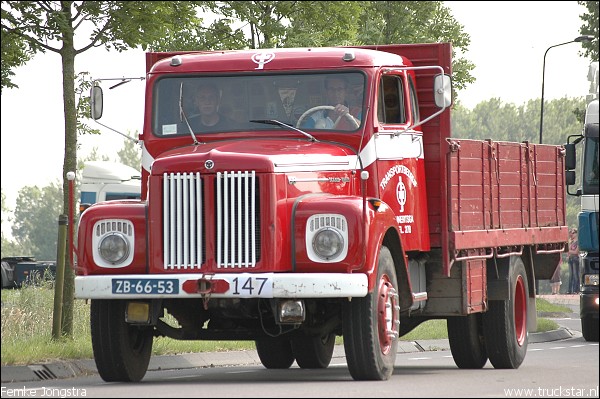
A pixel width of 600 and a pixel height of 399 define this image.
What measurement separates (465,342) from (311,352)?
1776 mm

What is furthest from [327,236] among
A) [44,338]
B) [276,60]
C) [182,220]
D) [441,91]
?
[44,338]

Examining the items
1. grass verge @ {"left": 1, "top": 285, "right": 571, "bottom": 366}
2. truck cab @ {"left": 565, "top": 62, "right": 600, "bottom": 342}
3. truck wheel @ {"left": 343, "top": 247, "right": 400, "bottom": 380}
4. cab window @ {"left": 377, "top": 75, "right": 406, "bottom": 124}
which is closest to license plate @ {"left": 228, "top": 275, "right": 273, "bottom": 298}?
truck wheel @ {"left": 343, "top": 247, "right": 400, "bottom": 380}

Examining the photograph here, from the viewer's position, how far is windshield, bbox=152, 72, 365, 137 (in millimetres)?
14555

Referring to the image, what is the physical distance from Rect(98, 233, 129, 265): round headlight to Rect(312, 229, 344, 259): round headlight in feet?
5.66

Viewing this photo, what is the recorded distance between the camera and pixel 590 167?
24172 millimetres

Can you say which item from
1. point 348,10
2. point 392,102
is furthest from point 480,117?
point 392,102

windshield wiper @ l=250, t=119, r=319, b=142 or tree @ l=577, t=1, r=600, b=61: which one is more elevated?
tree @ l=577, t=1, r=600, b=61

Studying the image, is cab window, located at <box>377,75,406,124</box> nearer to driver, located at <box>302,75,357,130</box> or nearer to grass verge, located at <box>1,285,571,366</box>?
driver, located at <box>302,75,357,130</box>

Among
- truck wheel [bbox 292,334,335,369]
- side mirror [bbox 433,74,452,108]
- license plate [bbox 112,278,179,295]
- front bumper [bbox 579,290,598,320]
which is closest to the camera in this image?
license plate [bbox 112,278,179,295]

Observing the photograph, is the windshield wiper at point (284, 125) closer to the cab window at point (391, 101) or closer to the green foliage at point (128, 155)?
the cab window at point (391, 101)

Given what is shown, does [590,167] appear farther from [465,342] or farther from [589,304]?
[465,342]

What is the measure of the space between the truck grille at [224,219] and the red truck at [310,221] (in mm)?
14

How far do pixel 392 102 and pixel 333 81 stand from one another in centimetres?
70

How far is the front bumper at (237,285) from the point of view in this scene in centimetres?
1259
